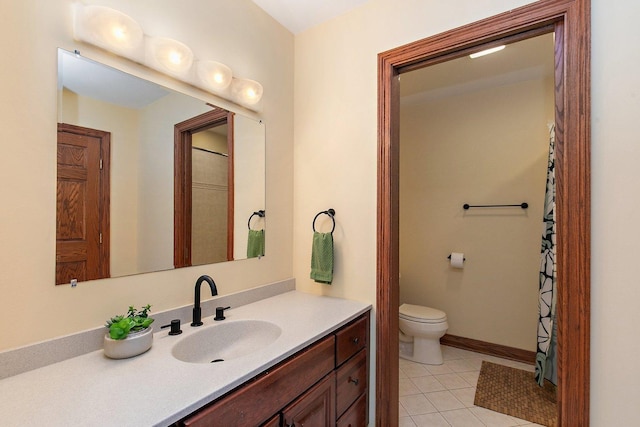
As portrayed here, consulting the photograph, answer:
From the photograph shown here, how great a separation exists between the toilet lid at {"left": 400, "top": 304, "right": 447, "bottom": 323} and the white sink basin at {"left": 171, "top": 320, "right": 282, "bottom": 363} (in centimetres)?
161

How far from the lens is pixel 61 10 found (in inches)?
39.6

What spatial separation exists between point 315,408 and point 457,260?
2.08 meters

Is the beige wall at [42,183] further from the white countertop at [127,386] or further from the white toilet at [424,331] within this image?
the white toilet at [424,331]

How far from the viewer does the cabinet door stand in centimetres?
105

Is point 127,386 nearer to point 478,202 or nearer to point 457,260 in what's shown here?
point 457,260

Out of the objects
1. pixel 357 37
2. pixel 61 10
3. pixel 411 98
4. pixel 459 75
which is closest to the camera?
pixel 61 10

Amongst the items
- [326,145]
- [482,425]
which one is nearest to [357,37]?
[326,145]

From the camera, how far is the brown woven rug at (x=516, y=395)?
6.19 feet

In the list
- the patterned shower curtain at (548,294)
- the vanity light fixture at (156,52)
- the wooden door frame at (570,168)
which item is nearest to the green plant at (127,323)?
the vanity light fixture at (156,52)

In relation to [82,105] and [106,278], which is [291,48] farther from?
[106,278]

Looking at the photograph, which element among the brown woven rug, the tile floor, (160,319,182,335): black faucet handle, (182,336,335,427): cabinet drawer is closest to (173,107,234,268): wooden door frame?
(160,319,182,335): black faucet handle

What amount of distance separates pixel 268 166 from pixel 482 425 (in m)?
2.03

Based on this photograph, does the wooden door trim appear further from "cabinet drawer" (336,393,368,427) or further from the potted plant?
"cabinet drawer" (336,393,368,427)

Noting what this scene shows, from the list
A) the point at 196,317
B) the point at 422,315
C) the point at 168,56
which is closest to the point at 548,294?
the point at 422,315
